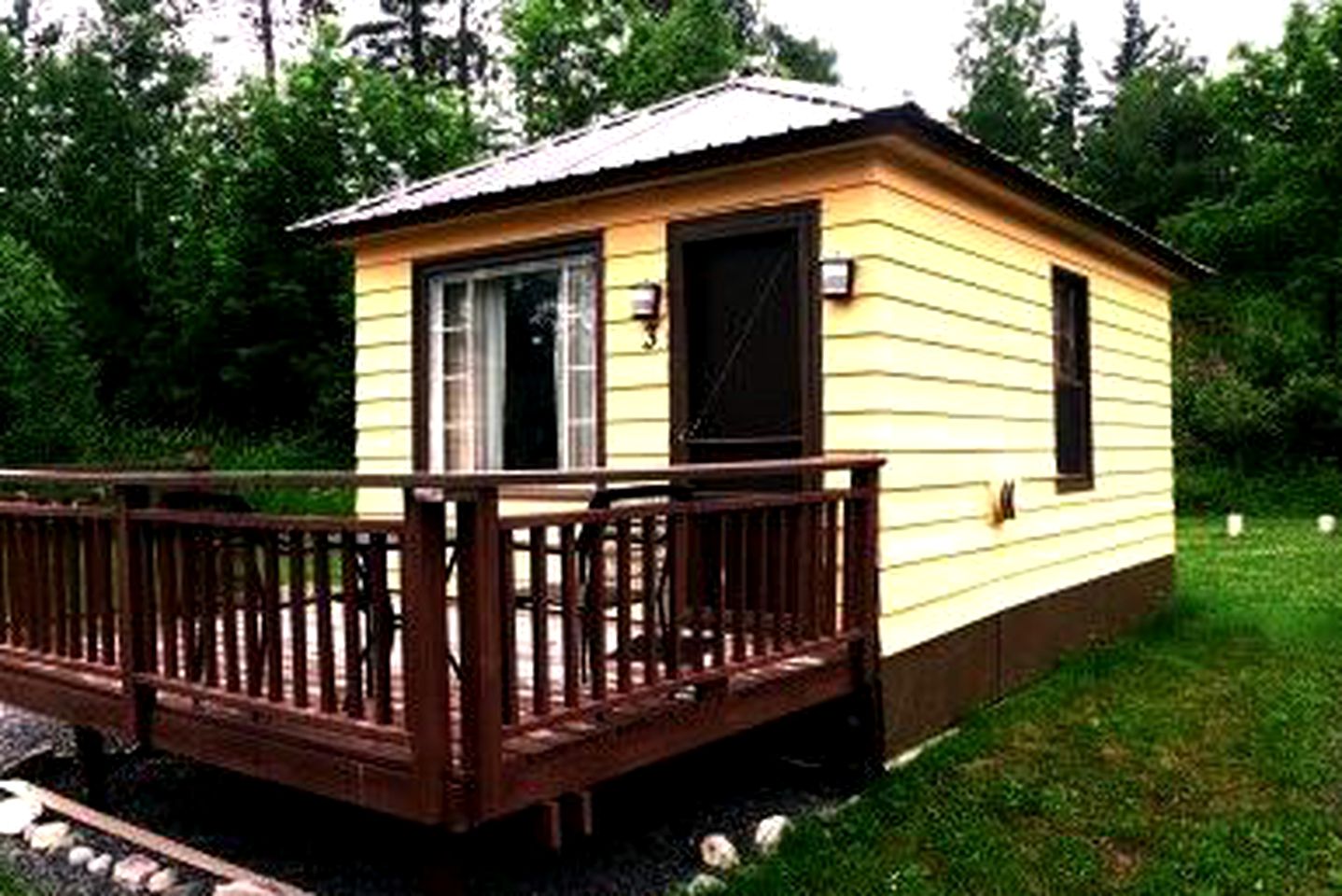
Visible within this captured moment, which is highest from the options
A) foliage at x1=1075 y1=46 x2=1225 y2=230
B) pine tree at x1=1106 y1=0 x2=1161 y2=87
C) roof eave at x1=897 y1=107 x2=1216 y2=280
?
pine tree at x1=1106 y1=0 x2=1161 y2=87

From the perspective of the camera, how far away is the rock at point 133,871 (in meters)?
5.27

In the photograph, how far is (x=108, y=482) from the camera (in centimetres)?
514

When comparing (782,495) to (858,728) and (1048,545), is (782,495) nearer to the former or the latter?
(858,728)

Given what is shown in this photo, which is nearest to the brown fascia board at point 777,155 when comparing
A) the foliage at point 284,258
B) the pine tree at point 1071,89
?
the foliage at point 284,258

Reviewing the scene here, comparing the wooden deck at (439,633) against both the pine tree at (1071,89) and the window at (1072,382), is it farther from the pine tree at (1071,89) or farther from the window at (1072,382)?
the pine tree at (1071,89)

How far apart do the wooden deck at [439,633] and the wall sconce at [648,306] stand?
1355 mm

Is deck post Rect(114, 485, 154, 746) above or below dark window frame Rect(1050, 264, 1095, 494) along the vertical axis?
below

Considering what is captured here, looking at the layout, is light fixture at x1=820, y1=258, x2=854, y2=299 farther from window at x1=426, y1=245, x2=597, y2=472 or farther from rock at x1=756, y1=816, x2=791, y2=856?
rock at x1=756, y1=816, x2=791, y2=856

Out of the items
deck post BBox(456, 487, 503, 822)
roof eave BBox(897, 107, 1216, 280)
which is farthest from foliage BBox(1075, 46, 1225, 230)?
deck post BBox(456, 487, 503, 822)

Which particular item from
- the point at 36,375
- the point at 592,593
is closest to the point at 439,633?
the point at 592,593

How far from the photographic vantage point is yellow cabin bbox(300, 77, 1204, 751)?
630 cm

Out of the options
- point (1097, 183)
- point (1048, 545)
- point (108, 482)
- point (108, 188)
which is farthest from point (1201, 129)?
point (108, 482)

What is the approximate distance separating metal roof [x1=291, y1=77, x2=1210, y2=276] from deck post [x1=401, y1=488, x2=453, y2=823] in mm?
3079

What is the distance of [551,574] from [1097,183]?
1232 inches
